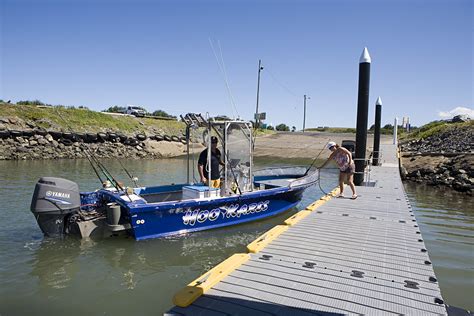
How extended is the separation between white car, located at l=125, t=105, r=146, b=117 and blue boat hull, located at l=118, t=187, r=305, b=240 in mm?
32543

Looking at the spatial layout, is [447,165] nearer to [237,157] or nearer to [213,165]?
[237,157]

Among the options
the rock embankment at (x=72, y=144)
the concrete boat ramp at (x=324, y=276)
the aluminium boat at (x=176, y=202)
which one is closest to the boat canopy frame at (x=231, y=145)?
the aluminium boat at (x=176, y=202)

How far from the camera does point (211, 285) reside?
4277mm

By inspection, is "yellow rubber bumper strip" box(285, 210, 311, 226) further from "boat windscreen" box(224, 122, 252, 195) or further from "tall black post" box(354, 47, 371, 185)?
"tall black post" box(354, 47, 371, 185)

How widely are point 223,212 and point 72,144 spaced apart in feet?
75.5

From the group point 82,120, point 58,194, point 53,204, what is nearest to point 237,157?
point 58,194

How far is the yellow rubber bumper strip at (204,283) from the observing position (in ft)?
12.7

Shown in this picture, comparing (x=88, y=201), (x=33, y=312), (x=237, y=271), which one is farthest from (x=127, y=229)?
(x=237, y=271)

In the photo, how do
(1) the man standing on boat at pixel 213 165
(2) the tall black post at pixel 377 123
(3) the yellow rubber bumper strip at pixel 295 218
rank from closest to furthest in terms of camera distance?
(3) the yellow rubber bumper strip at pixel 295 218, (1) the man standing on boat at pixel 213 165, (2) the tall black post at pixel 377 123

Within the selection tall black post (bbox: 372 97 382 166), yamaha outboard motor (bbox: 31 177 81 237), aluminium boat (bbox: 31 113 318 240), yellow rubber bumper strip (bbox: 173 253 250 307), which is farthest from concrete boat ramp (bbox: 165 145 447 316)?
tall black post (bbox: 372 97 382 166)

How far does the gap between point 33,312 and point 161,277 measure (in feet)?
6.75

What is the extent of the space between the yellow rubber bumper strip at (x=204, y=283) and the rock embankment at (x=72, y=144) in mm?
19032

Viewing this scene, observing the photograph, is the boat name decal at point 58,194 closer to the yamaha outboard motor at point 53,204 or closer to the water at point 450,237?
the yamaha outboard motor at point 53,204

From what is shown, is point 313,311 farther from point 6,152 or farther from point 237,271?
point 6,152
